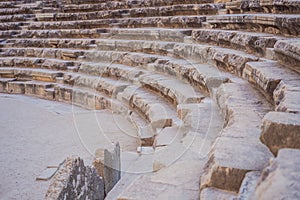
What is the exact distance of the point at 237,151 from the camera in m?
2.03

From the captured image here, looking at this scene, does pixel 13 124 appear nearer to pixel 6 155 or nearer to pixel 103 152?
pixel 6 155

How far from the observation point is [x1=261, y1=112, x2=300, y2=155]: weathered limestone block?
182cm

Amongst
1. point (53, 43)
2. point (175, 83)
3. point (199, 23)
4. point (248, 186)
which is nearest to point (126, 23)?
point (53, 43)

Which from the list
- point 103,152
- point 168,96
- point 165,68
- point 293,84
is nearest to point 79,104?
point 165,68

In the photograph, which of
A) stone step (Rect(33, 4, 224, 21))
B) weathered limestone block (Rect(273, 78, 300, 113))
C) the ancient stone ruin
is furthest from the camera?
stone step (Rect(33, 4, 224, 21))

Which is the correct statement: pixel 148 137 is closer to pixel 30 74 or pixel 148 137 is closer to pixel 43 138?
pixel 43 138

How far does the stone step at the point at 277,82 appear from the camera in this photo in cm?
234

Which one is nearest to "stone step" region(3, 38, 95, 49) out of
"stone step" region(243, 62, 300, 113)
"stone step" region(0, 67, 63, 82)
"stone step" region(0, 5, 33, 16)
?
"stone step" region(0, 67, 63, 82)

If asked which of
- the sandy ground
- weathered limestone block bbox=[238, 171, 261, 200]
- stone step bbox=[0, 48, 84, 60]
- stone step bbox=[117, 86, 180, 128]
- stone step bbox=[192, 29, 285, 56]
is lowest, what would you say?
the sandy ground

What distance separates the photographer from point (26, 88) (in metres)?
8.64

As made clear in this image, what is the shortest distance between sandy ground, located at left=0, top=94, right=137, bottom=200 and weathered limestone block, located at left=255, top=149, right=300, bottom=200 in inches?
103

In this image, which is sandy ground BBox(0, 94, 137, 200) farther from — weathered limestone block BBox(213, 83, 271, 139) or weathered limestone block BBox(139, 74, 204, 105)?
weathered limestone block BBox(213, 83, 271, 139)

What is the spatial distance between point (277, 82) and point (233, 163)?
1.36 metres

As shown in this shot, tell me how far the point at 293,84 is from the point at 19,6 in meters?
11.4
